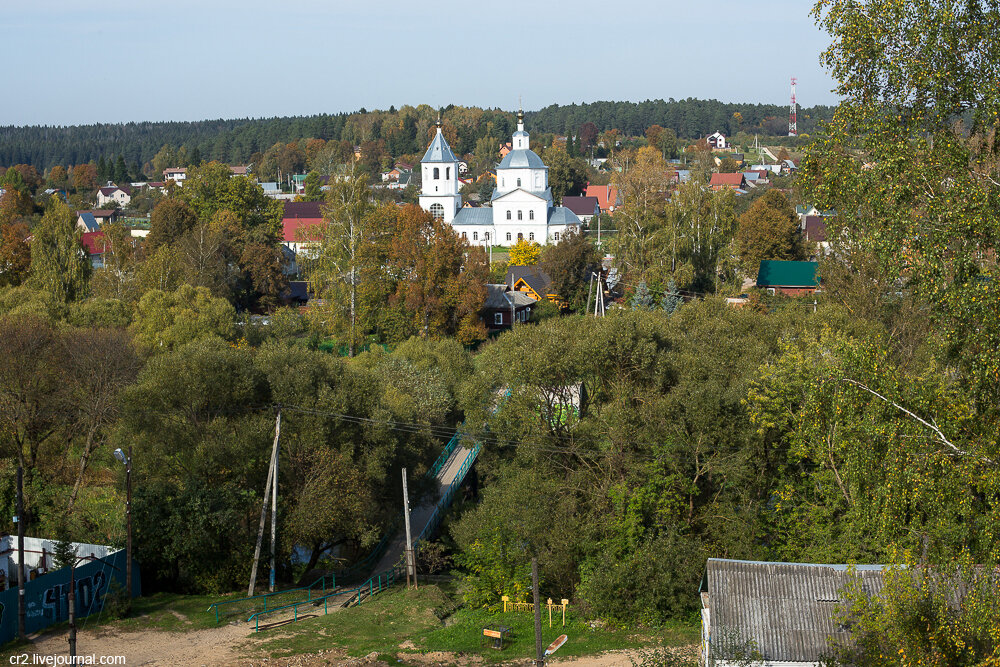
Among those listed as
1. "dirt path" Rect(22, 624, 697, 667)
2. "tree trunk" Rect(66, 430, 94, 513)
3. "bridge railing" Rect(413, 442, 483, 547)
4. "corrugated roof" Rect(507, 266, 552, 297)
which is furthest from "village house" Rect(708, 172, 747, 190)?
"dirt path" Rect(22, 624, 697, 667)

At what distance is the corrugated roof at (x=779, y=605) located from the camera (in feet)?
41.5

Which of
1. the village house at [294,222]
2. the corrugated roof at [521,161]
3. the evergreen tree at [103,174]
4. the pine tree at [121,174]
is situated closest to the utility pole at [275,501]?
the village house at [294,222]

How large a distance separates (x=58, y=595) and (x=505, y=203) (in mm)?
55387

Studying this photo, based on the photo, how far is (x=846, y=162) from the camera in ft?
32.0

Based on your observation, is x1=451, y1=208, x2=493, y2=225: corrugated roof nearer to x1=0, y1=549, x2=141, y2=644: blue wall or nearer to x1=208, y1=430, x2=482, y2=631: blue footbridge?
x1=208, y1=430, x2=482, y2=631: blue footbridge

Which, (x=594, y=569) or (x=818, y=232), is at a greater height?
(x=818, y=232)

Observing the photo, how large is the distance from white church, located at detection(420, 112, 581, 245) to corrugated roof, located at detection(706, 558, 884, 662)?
56.0 metres

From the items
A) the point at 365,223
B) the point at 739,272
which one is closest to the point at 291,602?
the point at 365,223

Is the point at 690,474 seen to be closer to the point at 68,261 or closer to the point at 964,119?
the point at 964,119

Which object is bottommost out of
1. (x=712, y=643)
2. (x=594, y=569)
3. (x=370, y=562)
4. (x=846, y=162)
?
(x=370, y=562)

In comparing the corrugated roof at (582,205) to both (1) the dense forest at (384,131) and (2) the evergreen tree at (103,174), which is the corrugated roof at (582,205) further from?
(2) the evergreen tree at (103,174)

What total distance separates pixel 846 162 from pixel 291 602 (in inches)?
566

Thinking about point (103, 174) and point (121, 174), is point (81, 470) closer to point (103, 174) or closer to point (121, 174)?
point (121, 174)

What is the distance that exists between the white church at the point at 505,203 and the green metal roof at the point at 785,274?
19.7 meters
